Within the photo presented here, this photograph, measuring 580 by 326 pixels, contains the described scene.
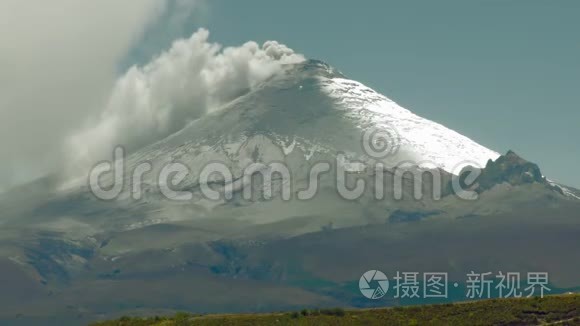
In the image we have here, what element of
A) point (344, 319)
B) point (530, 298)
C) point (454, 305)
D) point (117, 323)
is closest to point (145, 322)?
point (117, 323)

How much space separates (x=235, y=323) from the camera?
130 meters

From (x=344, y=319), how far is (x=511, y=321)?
774 inches

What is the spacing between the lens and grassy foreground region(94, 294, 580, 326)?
12312 cm

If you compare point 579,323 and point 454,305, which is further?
point 454,305

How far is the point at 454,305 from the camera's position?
433 feet

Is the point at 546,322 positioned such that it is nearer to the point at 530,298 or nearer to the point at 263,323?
the point at 530,298

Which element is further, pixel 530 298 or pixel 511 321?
pixel 530 298

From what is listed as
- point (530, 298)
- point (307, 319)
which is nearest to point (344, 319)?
point (307, 319)

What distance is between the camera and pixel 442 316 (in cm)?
12656

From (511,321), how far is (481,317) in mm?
3627

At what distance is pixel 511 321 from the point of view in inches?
4833

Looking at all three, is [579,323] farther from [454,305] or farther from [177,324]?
[177,324]

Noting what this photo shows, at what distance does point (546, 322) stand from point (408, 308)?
18061 millimetres

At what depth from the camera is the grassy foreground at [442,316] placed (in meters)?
123
